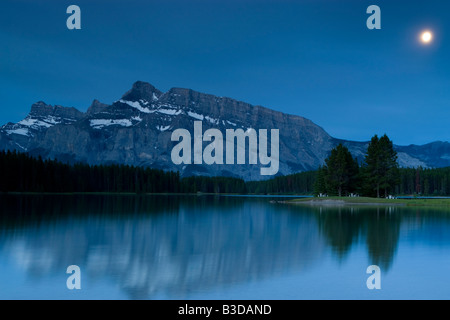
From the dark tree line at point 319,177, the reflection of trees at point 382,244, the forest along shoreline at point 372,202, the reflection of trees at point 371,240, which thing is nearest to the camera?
the reflection of trees at point 382,244

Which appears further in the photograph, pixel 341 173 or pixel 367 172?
pixel 367 172

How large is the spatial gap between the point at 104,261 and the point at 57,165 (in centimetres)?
14916

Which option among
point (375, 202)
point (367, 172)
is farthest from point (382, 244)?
point (367, 172)

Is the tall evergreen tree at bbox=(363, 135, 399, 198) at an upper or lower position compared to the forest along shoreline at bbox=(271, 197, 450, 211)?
upper

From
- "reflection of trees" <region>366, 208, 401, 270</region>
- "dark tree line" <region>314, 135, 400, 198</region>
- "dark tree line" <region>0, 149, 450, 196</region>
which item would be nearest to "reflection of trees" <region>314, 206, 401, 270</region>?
"reflection of trees" <region>366, 208, 401, 270</region>

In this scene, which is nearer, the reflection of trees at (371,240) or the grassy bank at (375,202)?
the reflection of trees at (371,240)

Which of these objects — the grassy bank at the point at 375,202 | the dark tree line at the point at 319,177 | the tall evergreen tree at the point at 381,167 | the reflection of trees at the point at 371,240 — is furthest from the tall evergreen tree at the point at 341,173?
the reflection of trees at the point at 371,240

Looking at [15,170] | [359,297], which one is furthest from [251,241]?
[15,170]

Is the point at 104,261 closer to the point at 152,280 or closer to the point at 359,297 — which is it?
the point at 152,280

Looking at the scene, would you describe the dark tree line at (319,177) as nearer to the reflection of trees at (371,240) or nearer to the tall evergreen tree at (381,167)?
the tall evergreen tree at (381,167)

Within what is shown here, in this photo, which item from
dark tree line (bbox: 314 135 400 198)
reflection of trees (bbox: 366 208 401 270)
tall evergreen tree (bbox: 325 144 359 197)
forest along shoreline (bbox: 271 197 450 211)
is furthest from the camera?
tall evergreen tree (bbox: 325 144 359 197)

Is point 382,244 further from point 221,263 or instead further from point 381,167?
point 381,167

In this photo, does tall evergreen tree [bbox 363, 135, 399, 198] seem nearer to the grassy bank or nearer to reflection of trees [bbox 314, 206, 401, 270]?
the grassy bank

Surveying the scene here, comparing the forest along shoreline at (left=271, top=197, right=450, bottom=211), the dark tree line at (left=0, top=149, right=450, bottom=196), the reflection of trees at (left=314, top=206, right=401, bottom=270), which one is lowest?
the forest along shoreline at (left=271, top=197, right=450, bottom=211)
